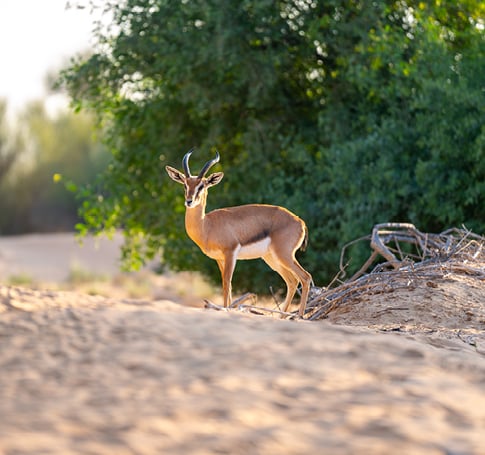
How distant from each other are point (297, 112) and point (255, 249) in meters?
7.70

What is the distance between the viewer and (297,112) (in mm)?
15133

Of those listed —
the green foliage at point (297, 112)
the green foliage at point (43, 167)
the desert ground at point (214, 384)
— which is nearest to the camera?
the desert ground at point (214, 384)

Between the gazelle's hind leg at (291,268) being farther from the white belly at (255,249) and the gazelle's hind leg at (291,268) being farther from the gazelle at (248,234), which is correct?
the white belly at (255,249)

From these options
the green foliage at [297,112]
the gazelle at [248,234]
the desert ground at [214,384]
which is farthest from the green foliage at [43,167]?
the desert ground at [214,384]

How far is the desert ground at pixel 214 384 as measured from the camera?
6.26 ft

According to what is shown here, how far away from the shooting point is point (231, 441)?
1.90 metres

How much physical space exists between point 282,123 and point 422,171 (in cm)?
362

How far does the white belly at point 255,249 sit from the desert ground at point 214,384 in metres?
4.54

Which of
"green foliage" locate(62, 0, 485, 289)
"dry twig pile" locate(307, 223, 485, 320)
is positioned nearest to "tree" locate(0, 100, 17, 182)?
"green foliage" locate(62, 0, 485, 289)

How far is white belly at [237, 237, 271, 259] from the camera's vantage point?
304 inches

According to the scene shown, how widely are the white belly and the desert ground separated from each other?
454 cm

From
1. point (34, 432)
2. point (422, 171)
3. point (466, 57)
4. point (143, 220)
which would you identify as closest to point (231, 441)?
point (34, 432)

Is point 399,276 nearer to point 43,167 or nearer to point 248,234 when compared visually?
point 248,234

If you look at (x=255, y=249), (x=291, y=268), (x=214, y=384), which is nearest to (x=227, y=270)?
(x=255, y=249)
